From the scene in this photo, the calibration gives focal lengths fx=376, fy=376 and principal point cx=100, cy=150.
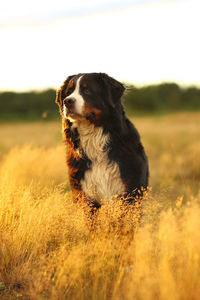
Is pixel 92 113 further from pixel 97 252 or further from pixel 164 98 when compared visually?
pixel 164 98

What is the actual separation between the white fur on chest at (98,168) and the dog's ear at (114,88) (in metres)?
0.36

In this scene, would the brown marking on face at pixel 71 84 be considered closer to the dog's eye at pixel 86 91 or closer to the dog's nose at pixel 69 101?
the dog's eye at pixel 86 91

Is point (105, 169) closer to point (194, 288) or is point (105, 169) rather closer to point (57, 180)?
point (194, 288)

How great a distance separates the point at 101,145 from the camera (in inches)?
161

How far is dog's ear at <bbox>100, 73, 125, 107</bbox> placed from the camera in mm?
4016

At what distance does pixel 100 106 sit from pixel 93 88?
224 mm

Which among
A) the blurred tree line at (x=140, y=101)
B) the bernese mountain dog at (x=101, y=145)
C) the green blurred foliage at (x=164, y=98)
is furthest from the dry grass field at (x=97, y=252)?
the green blurred foliage at (x=164, y=98)

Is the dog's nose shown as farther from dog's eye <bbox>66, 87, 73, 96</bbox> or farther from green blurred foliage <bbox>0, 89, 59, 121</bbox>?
green blurred foliage <bbox>0, 89, 59, 121</bbox>

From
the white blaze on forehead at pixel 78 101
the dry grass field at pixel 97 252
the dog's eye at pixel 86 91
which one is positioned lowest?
the dry grass field at pixel 97 252

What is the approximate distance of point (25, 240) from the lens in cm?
355

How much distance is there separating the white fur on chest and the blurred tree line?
2607cm

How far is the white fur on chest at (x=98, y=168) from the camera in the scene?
13.3ft

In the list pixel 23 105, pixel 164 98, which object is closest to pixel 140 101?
pixel 164 98

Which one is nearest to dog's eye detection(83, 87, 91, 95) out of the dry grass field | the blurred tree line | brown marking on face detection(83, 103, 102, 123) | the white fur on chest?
brown marking on face detection(83, 103, 102, 123)
